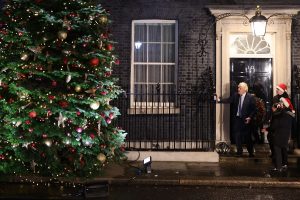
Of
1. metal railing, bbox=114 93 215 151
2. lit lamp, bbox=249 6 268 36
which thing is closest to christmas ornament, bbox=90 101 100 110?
metal railing, bbox=114 93 215 151

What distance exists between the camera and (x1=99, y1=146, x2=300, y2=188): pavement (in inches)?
350

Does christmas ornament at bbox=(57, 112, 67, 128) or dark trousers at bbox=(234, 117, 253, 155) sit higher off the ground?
christmas ornament at bbox=(57, 112, 67, 128)

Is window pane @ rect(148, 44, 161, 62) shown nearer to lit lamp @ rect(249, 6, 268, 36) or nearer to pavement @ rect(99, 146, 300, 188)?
lit lamp @ rect(249, 6, 268, 36)

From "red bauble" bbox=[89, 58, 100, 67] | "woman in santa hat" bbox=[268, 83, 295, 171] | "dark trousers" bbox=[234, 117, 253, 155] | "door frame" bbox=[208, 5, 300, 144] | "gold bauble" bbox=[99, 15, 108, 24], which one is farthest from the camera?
"door frame" bbox=[208, 5, 300, 144]

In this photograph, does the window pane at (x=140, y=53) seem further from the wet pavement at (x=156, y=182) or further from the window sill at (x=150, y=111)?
the wet pavement at (x=156, y=182)

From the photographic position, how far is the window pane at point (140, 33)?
1275cm

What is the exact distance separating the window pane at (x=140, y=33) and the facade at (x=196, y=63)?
0.33ft

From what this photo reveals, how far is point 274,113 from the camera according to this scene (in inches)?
380

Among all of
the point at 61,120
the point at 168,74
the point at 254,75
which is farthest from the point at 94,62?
the point at 254,75

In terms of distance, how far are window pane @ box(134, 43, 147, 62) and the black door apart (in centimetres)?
248

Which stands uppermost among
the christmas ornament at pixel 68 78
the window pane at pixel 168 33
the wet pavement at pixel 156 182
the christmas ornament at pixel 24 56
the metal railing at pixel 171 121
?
the window pane at pixel 168 33

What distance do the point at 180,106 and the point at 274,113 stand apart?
314 centimetres

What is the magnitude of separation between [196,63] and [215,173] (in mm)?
3749

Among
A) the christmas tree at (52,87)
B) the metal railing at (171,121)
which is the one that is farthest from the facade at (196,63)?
the christmas tree at (52,87)
